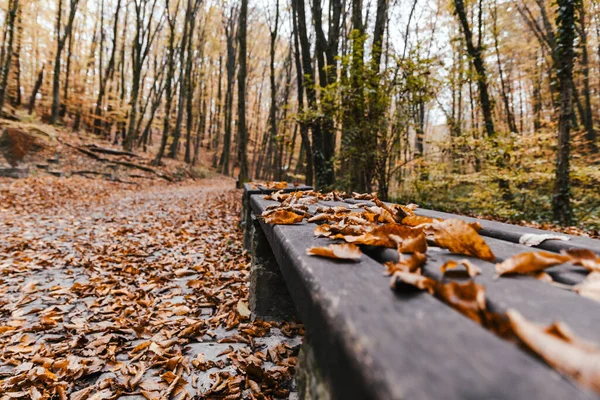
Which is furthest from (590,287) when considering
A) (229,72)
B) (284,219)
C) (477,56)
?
(229,72)

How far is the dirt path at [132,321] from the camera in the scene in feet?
4.94

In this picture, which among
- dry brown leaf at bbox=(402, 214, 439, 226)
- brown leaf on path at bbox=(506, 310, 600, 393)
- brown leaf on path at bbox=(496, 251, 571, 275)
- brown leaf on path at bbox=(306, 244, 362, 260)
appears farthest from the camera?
dry brown leaf at bbox=(402, 214, 439, 226)

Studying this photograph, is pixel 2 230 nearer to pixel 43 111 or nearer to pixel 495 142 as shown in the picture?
pixel 495 142

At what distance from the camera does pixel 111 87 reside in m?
19.8

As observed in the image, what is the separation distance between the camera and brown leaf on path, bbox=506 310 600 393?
1.12ft

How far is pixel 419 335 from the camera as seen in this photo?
445 millimetres

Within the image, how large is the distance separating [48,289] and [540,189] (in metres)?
10.9

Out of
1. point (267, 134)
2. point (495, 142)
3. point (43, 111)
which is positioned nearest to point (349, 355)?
point (495, 142)

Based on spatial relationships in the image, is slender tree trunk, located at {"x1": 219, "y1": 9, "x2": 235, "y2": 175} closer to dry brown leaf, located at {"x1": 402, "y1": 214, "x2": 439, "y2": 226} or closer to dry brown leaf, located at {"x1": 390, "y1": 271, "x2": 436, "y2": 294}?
dry brown leaf, located at {"x1": 402, "y1": 214, "x2": 439, "y2": 226}

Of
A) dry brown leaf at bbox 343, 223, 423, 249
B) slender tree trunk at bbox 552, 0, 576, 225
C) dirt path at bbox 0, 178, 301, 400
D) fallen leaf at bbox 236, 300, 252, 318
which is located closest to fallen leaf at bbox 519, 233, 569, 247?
dry brown leaf at bbox 343, 223, 423, 249

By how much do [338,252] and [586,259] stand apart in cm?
62

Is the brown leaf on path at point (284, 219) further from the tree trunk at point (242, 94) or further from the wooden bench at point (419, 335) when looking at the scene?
the tree trunk at point (242, 94)

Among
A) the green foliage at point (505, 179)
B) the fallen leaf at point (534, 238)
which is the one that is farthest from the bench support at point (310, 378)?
→ the green foliage at point (505, 179)

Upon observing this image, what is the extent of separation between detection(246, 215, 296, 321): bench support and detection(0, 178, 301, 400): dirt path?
0.10m
